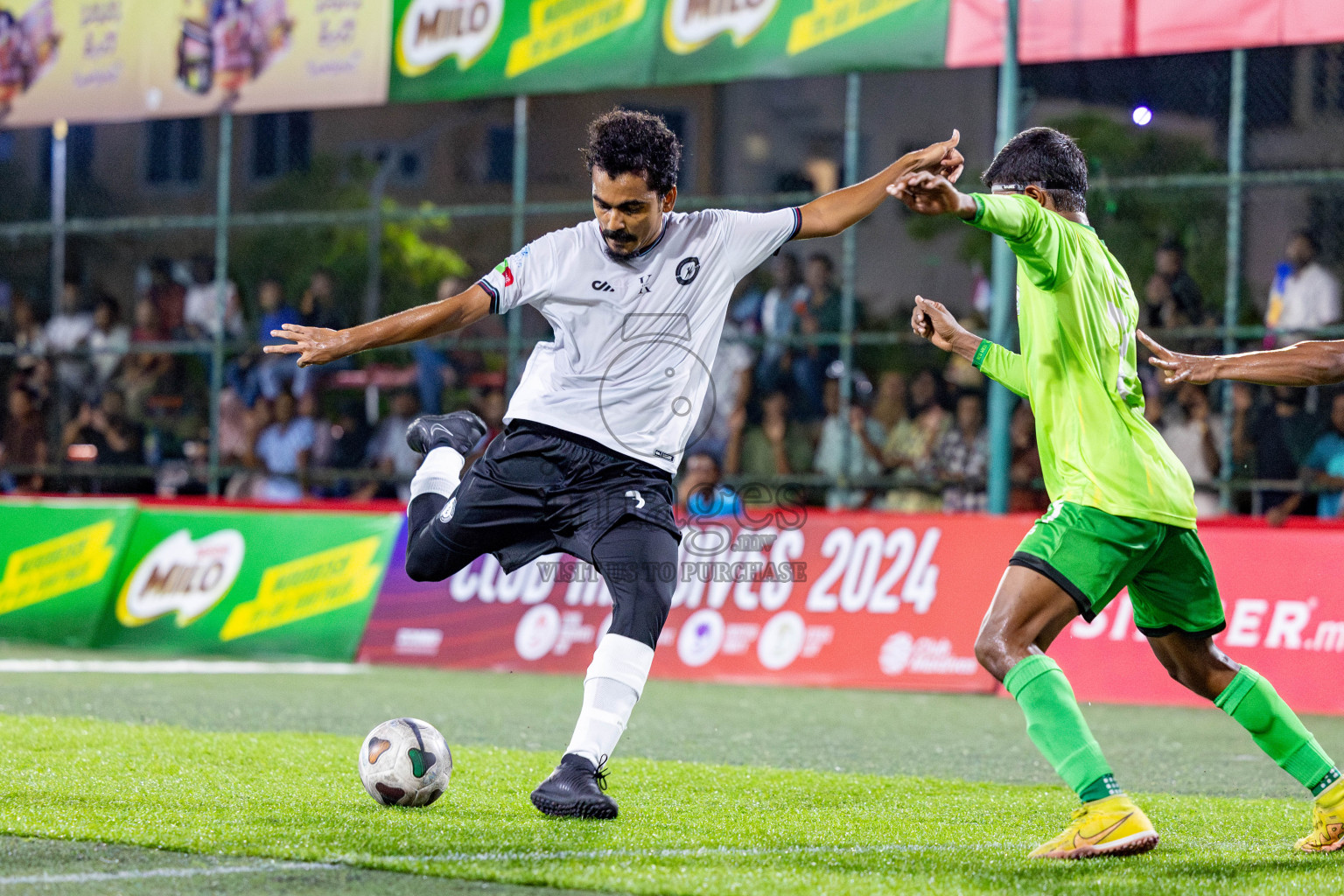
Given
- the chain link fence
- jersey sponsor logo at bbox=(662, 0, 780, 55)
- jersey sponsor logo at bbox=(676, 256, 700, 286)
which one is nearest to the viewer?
jersey sponsor logo at bbox=(676, 256, 700, 286)

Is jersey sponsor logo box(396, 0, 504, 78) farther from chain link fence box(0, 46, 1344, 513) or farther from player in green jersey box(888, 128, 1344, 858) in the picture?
player in green jersey box(888, 128, 1344, 858)

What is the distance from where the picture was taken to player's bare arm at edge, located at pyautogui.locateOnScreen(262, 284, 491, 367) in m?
5.51

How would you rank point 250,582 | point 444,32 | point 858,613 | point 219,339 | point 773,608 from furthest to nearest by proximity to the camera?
point 219,339 < point 444,32 < point 250,582 < point 773,608 < point 858,613

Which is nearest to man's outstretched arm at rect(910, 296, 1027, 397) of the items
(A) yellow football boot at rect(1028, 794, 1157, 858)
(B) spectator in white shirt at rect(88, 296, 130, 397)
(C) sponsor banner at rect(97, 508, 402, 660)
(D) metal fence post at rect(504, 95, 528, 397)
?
(A) yellow football boot at rect(1028, 794, 1157, 858)

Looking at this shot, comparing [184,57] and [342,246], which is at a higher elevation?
[184,57]

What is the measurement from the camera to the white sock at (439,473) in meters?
6.68

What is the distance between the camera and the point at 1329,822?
533 centimetres

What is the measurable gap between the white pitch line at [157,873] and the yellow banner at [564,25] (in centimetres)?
1044

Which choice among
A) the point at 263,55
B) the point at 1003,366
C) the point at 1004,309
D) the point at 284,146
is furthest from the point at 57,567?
the point at 284,146

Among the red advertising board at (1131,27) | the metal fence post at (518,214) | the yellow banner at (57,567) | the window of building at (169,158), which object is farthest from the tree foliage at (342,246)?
the red advertising board at (1131,27)

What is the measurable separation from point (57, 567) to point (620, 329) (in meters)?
9.40

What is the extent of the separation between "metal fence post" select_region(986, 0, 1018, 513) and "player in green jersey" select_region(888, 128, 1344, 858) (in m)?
7.11

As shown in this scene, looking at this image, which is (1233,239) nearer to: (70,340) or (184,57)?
(184,57)

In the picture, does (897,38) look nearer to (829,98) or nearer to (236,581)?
(236,581)
